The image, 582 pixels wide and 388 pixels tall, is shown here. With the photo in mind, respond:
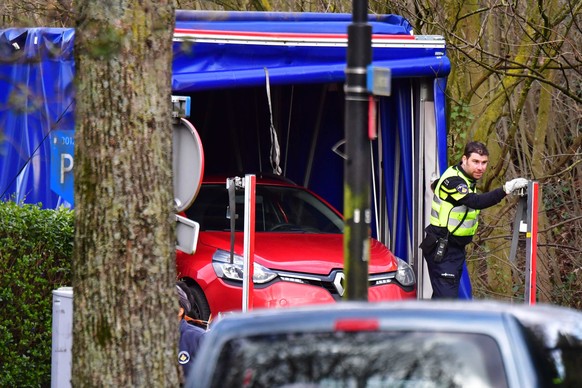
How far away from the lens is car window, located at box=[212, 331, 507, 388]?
3.77 meters

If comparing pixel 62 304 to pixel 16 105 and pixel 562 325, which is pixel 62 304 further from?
pixel 562 325

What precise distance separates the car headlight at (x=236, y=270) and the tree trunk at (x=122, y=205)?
149 inches

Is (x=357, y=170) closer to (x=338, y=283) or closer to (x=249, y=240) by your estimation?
(x=249, y=240)

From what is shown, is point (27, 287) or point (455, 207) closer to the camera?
point (27, 287)

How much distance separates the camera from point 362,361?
3.93 meters

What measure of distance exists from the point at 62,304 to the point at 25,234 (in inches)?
45.5

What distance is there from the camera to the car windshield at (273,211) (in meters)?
11.3

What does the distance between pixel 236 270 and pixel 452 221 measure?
80.8 inches

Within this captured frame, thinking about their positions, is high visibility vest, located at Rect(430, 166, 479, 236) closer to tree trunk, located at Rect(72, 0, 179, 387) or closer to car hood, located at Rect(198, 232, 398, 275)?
car hood, located at Rect(198, 232, 398, 275)

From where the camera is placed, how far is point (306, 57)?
10.8 metres

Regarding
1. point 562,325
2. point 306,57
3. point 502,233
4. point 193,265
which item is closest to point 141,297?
point 562,325

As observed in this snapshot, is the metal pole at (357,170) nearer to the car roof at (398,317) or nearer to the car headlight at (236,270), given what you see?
the car roof at (398,317)

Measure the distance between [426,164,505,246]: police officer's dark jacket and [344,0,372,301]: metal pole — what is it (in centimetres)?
377

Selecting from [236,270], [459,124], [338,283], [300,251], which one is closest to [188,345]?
[236,270]
